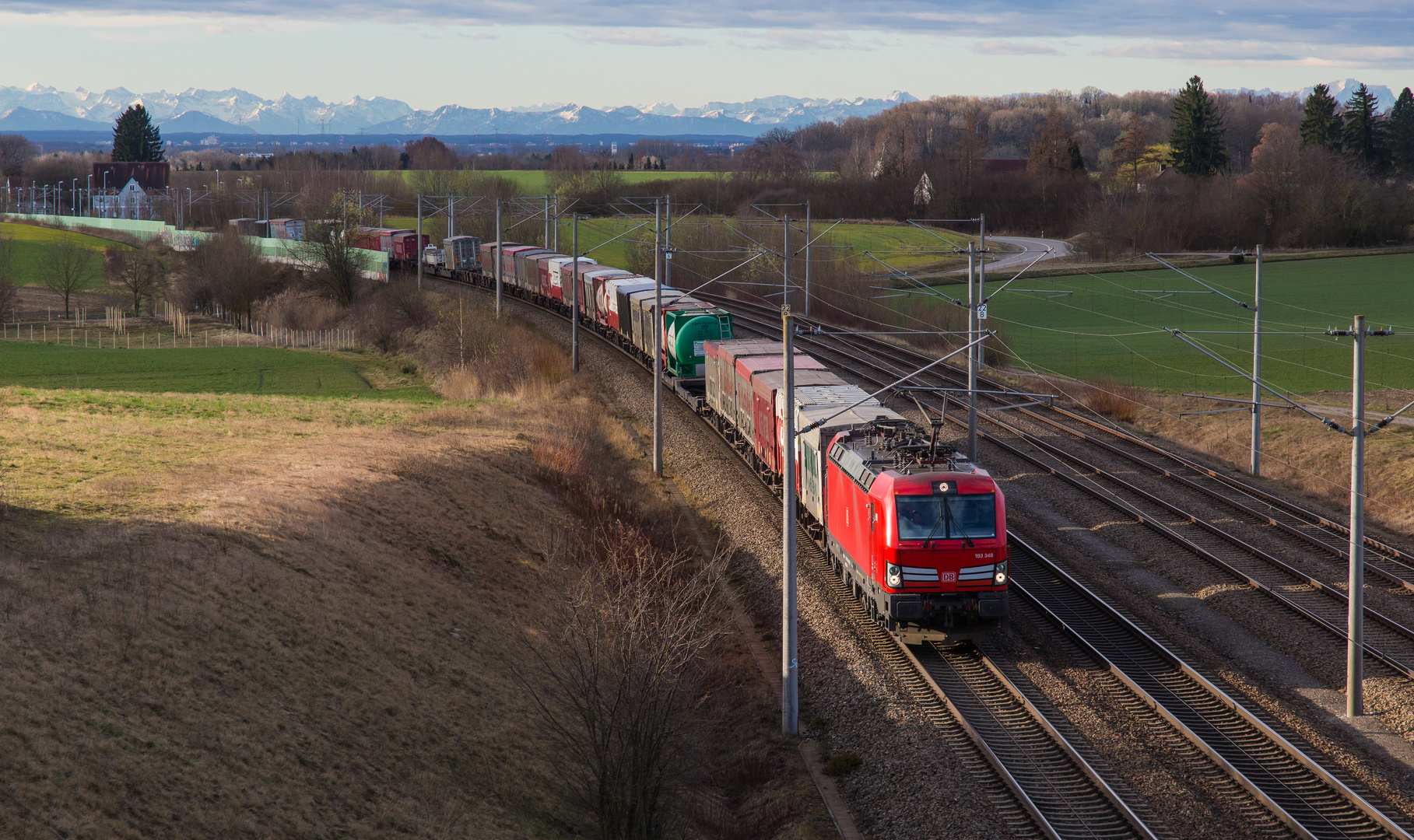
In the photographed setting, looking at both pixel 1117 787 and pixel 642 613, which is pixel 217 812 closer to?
pixel 642 613

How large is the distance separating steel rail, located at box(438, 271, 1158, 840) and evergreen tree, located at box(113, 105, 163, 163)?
659 ft

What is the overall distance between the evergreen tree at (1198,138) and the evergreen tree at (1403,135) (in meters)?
16.7

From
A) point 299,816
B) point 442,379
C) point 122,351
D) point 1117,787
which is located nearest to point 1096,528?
point 1117,787

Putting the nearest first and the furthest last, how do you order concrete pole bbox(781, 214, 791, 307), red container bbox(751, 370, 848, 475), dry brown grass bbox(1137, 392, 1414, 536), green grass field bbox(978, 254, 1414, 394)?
red container bbox(751, 370, 848, 475) → dry brown grass bbox(1137, 392, 1414, 536) → concrete pole bbox(781, 214, 791, 307) → green grass field bbox(978, 254, 1414, 394)

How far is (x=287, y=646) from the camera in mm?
18188

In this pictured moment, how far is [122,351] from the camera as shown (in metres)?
60.6

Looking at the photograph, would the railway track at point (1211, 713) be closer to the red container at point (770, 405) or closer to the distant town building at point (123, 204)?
the red container at point (770, 405)

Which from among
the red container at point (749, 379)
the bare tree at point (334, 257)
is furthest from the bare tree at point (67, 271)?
the red container at point (749, 379)

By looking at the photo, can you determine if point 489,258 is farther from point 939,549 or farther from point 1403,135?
point 1403,135

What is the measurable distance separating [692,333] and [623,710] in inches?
1124

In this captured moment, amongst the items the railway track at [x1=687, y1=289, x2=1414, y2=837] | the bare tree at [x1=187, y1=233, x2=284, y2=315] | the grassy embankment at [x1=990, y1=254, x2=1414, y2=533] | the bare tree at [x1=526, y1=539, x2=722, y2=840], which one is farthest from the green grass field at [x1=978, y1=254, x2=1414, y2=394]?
the bare tree at [x1=187, y1=233, x2=284, y2=315]

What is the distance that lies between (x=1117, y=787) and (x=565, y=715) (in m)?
9.52

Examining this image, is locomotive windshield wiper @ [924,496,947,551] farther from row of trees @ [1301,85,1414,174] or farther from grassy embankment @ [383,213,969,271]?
row of trees @ [1301,85,1414,174]

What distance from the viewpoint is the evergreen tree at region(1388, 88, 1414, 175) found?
384ft
